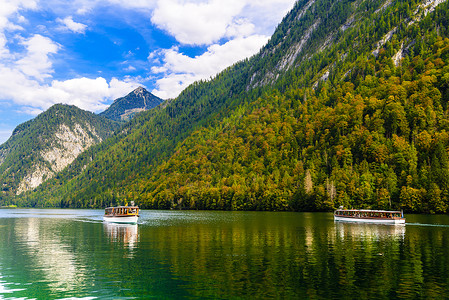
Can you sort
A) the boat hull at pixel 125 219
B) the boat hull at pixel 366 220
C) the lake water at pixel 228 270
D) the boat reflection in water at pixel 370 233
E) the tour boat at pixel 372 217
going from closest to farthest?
the lake water at pixel 228 270 < the boat reflection in water at pixel 370 233 < the boat hull at pixel 366 220 < the tour boat at pixel 372 217 < the boat hull at pixel 125 219

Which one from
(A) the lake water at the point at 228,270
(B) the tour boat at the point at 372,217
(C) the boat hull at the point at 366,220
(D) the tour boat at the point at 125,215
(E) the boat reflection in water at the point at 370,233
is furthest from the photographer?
(D) the tour boat at the point at 125,215

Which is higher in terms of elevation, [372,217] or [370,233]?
[372,217]

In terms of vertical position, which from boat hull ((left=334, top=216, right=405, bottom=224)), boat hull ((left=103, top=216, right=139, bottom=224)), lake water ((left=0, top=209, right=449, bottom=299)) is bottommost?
boat hull ((left=334, top=216, right=405, bottom=224))

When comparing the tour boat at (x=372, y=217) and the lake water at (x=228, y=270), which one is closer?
the lake water at (x=228, y=270)

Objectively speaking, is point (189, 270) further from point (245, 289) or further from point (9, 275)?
point (9, 275)

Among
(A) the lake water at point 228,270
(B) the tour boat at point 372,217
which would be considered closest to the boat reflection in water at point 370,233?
(B) the tour boat at point 372,217

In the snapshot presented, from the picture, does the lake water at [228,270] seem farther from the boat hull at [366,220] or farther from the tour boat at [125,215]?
the tour boat at [125,215]

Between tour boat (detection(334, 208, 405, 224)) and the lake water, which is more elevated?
the lake water

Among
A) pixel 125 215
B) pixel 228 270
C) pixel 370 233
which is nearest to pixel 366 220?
pixel 370 233

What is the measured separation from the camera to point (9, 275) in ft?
127

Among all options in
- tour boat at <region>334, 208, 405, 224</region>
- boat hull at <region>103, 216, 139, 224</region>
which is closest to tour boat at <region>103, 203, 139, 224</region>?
boat hull at <region>103, 216, 139, 224</region>

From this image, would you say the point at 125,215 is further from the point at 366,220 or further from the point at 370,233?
the point at 366,220

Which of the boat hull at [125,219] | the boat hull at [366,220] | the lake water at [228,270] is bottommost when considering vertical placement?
the boat hull at [366,220]

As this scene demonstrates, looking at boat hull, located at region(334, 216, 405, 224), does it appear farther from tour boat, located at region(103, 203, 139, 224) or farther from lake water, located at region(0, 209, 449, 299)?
tour boat, located at region(103, 203, 139, 224)
